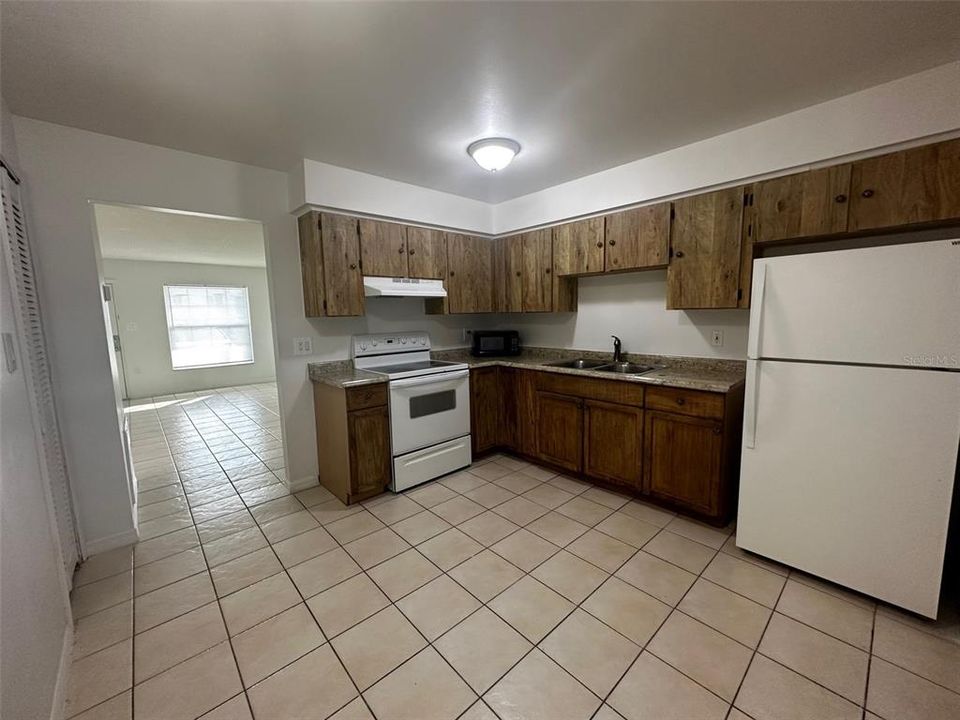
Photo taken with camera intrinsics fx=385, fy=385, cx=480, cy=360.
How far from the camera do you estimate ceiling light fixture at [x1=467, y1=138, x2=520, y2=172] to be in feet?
7.85

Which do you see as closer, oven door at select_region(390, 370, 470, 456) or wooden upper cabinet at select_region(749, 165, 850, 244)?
wooden upper cabinet at select_region(749, 165, 850, 244)

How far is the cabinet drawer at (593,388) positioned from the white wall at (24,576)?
289 cm

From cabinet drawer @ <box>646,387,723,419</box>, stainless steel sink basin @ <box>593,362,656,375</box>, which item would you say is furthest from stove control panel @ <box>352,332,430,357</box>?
cabinet drawer @ <box>646,387,723,419</box>

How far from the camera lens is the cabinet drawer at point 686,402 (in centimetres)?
232

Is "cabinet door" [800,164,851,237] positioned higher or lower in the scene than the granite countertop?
higher

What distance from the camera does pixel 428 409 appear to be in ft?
10.2

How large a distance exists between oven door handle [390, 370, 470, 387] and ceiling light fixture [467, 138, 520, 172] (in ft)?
5.14

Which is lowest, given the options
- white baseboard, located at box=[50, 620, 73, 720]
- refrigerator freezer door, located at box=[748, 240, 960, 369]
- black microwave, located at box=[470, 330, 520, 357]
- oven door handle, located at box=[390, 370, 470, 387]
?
white baseboard, located at box=[50, 620, 73, 720]

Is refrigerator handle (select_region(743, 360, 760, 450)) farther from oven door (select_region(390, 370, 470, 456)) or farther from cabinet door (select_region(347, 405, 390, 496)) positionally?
cabinet door (select_region(347, 405, 390, 496))

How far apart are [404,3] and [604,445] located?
2735 millimetres

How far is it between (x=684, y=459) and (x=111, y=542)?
3.65 meters

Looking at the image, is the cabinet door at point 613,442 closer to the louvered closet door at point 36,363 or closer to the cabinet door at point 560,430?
the cabinet door at point 560,430

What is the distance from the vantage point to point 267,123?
86.1 inches

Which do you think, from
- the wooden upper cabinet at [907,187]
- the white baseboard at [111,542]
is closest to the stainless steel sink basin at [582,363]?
the wooden upper cabinet at [907,187]
